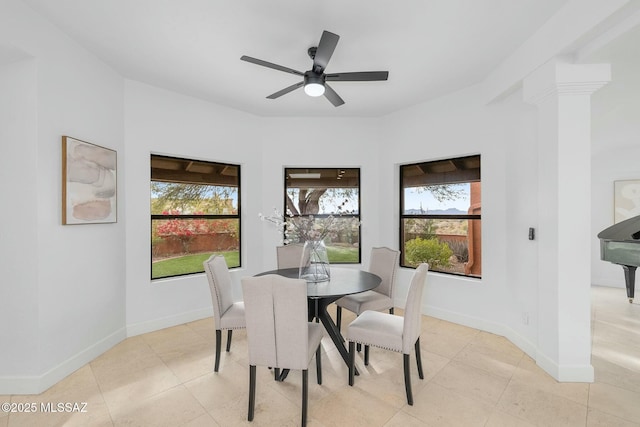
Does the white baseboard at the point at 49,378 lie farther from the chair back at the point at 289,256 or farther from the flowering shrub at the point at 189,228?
the chair back at the point at 289,256

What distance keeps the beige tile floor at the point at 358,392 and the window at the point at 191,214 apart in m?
1.13

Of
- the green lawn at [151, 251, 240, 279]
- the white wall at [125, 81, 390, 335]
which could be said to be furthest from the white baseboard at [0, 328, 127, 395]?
the green lawn at [151, 251, 240, 279]

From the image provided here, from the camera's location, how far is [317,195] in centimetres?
462

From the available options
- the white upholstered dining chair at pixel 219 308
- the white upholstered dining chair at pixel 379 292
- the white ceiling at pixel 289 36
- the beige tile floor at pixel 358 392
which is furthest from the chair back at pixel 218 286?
the white ceiling at pixel 289 36

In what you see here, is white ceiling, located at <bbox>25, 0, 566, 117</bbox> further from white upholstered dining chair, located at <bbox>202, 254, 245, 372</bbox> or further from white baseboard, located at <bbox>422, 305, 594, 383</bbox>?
white baseboard, located at <bbox>422, 305, 594, 383</bbox>

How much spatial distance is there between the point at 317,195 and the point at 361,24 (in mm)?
2611

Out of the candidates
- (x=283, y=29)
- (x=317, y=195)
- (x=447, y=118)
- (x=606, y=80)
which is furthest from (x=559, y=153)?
(x=317, y=195)

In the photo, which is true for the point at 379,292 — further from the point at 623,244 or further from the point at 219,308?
the point at 623,244

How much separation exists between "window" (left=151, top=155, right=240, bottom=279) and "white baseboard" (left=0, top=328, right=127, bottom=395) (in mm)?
1008

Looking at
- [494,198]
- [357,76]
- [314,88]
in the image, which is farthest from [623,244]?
[314,88]

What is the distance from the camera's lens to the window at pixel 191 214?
368 centimetres

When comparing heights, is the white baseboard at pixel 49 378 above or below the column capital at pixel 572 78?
below

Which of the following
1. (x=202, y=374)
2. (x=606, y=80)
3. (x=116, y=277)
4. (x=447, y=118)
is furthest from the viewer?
(x=447, y=118)

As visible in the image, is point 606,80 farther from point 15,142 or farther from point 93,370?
point 93,370
